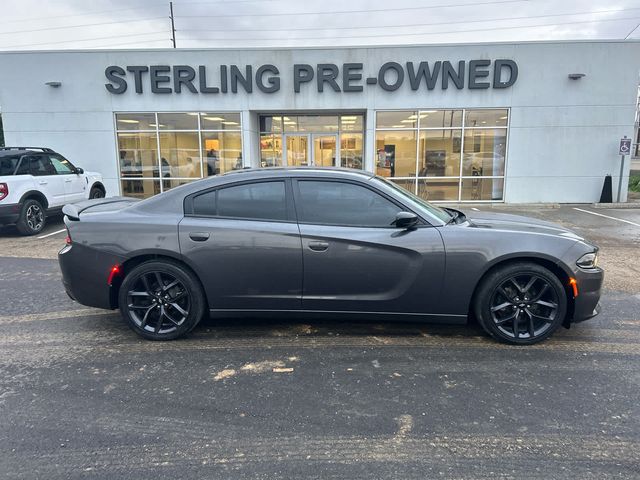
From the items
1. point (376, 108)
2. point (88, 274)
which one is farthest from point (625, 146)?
point (88, 274)

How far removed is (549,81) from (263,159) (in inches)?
379

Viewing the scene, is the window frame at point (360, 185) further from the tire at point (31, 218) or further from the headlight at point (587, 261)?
the tire at point (31, 218)

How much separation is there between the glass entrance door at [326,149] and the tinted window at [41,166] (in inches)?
328

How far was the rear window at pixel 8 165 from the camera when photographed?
954cm

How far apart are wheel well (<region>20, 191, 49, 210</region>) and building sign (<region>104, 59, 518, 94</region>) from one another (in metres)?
5.92

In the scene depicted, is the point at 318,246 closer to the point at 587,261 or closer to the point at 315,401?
the point at 315,401

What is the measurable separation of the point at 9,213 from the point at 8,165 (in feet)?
3.42

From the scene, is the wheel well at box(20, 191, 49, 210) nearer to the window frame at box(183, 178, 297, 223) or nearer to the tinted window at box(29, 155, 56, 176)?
the tinted window at box(29, 155, 56, 176)

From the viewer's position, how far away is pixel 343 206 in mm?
4129

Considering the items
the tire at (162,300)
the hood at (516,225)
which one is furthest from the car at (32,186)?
the hood at (516,225)

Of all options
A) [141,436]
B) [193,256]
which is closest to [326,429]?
[141,436]

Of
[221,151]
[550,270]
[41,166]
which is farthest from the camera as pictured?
[221,151]

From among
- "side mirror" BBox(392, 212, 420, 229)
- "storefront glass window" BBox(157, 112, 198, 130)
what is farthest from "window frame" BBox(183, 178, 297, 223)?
"storefront glass window" BBox(157, 112, 198, 130)

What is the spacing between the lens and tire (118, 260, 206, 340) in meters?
4.13
